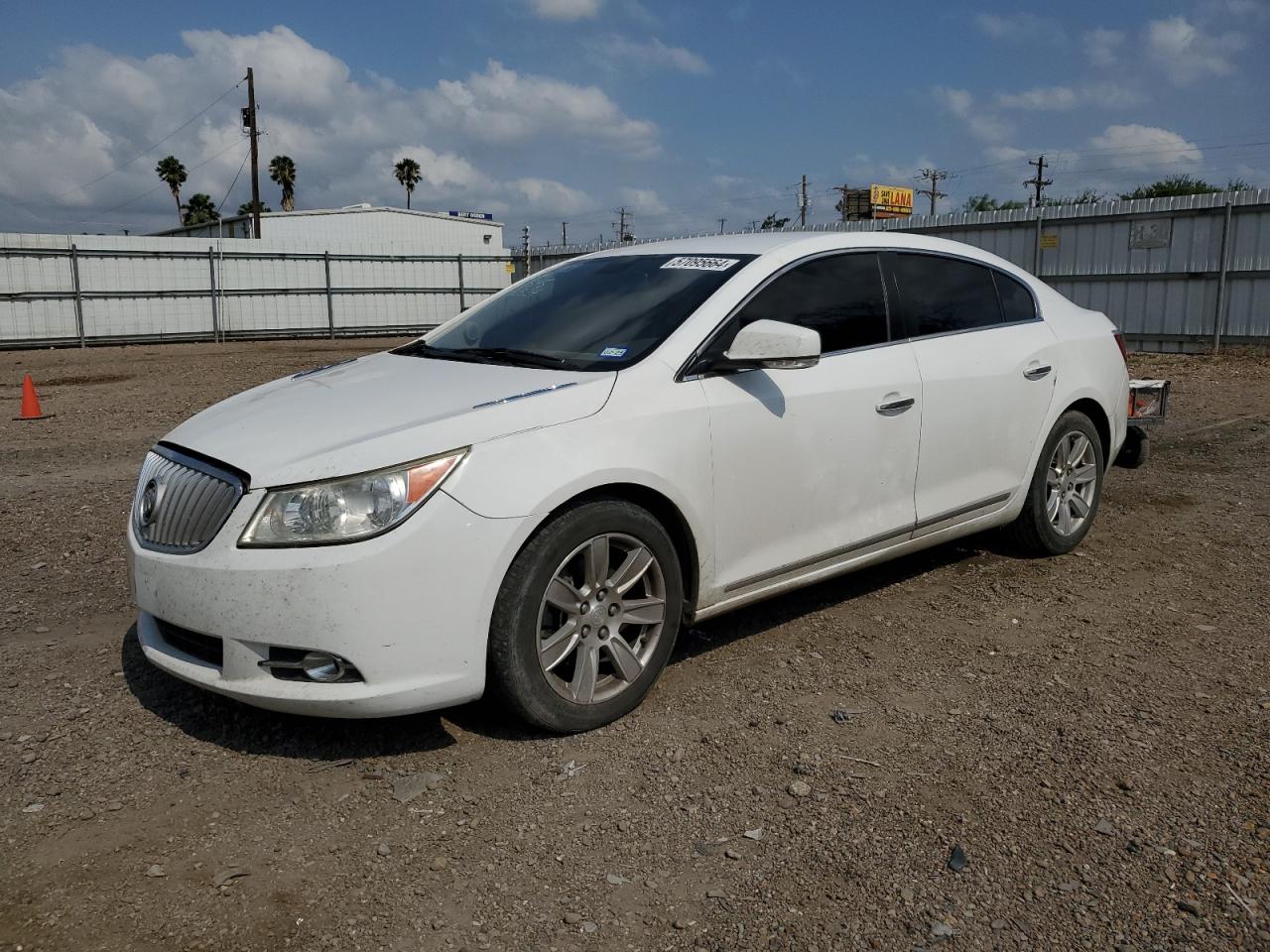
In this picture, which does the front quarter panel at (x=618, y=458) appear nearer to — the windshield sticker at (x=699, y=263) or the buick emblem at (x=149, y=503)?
the windshield sticker at (x=699, y=263)

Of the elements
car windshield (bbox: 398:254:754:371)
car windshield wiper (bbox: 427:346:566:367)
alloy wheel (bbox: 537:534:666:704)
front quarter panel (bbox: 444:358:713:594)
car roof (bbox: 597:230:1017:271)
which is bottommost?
alloy wheel (bbox: 537:534:666:704)

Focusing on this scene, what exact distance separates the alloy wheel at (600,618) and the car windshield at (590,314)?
688 mm

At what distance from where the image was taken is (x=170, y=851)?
2.87 metres

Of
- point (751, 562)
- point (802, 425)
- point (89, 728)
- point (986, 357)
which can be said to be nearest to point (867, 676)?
point (751, 562)

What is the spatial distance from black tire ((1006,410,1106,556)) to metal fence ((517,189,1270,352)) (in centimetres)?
1333

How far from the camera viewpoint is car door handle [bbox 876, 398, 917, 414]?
434 cm

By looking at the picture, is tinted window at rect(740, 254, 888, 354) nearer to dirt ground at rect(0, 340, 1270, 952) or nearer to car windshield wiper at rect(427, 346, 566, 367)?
car windshield wiper at rect(427, 346, 566, 367)

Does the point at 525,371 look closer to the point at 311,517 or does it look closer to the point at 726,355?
the point at 726,355

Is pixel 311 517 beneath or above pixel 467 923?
above

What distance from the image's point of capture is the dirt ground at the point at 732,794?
257 centimetres

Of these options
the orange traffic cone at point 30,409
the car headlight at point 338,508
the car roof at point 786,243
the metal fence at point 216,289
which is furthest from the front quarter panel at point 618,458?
the metal fence at point 216,289

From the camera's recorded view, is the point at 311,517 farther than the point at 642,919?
Yes

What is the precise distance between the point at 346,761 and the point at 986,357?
10.7ft

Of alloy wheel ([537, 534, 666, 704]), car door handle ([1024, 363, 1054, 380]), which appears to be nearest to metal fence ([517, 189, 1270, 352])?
car door handle ([1024, 363, 1054, 380])
